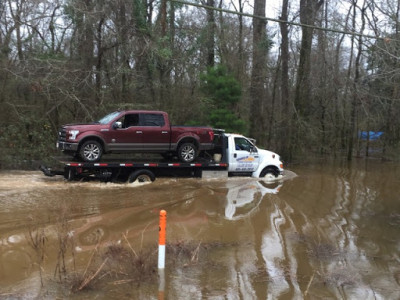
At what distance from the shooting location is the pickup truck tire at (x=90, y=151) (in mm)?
13084

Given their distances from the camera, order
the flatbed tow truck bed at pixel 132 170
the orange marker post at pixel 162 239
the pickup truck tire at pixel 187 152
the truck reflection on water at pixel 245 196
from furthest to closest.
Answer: the pickup truck tire at pixel 187 152
the flatbed tow truck bed at pixel 132 170
the truck reflection on water at pixel 245 196
the orange marker post at pixel 162 239

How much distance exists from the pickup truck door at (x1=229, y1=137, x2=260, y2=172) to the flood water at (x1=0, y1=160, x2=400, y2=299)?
45.0 inches

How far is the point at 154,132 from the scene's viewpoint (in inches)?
556

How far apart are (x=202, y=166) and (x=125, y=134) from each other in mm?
3041

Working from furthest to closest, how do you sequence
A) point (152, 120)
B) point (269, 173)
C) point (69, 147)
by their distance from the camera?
point (269, 173) → point (152, 120) → point (69, 147)

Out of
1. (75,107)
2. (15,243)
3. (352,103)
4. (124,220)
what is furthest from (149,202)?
(352,103)

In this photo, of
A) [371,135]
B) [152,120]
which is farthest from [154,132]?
[371,135]

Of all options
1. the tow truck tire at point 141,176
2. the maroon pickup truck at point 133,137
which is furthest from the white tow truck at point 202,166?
the maroon pickup truck at point 133,137

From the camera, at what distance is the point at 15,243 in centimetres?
702

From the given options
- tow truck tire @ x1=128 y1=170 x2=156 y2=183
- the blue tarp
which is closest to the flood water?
tow truck tire @ x1=128 y1=170 x2=156 y2=183

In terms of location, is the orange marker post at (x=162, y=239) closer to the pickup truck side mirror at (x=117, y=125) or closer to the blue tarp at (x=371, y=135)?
the pickup truck side mirror at (x=117, y=125)

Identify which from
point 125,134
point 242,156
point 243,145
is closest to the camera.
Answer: point 125,134

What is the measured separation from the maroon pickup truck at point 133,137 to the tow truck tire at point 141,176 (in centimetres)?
78

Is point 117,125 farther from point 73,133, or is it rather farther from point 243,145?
point 243,145
